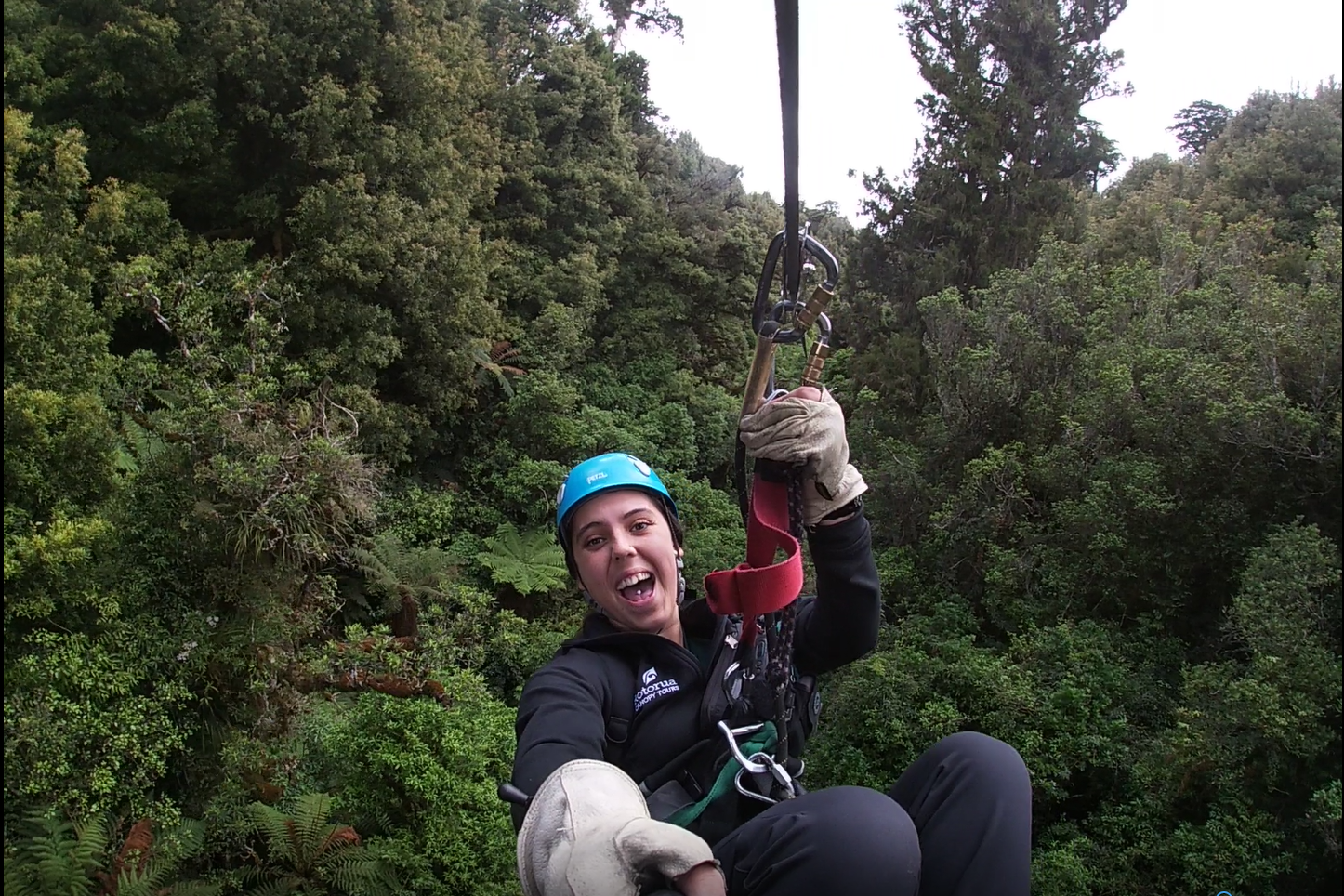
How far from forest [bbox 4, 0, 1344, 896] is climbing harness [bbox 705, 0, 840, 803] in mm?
775

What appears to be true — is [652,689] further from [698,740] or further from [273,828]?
[273,828]

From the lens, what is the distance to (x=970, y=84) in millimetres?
8766

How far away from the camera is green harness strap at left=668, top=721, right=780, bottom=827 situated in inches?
62.7

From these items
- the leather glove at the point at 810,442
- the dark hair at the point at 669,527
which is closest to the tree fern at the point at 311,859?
the dark hair at the point at 669,527

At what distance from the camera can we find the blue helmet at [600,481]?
1980mm

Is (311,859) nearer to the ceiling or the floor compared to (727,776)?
nearer to the floor

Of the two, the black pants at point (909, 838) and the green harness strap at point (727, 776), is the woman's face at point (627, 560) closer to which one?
the green harness strap at point (727, 776)

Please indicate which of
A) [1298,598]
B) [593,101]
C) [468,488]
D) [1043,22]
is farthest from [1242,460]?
[593,101]

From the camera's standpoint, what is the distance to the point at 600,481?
6.51 feet

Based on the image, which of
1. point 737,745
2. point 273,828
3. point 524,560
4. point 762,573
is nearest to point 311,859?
point 273,828

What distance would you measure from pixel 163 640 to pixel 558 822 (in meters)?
4.25

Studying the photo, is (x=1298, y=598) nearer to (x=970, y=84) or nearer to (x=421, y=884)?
(x=421, y=884)

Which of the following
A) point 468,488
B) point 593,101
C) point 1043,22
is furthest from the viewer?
point 593,101

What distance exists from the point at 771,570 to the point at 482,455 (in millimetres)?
Answer: 10096
